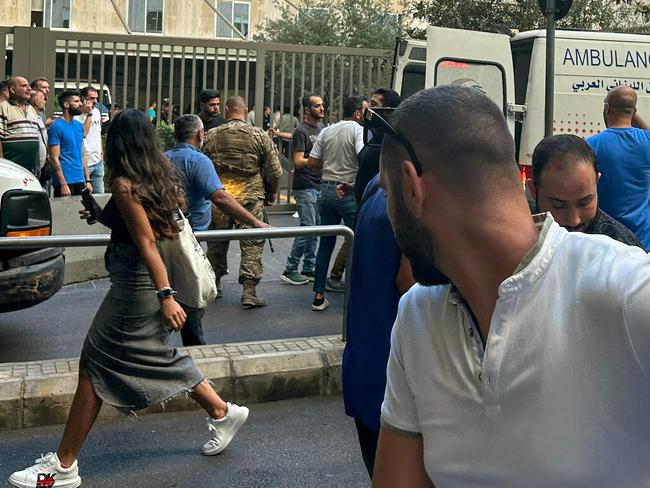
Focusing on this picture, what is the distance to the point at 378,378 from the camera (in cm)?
288

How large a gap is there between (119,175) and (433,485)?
300 centimetres

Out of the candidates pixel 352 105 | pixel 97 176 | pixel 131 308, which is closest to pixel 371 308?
pixel 131 308

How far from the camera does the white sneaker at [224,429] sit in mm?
4527

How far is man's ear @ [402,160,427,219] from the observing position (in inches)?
56.6

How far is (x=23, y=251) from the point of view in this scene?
6.11 metres

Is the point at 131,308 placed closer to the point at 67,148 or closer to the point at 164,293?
the point at 164,293

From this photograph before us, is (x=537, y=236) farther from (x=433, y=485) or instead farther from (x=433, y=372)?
(x=433, y=485)

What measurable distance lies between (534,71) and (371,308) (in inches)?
315

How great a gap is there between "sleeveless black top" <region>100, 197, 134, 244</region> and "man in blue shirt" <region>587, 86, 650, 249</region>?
97.3 inches

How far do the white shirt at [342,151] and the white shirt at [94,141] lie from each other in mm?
4890

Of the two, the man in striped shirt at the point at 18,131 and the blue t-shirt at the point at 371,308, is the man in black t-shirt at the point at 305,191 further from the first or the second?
the blue t-shirt at the point at 371,308

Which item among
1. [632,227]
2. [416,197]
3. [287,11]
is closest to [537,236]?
[416,197]

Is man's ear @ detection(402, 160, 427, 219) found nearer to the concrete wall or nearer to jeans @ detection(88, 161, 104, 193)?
the concrete wall

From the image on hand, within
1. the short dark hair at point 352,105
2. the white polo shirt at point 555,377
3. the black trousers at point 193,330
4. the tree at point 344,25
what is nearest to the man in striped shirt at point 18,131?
the short dark hair at point 352,105
